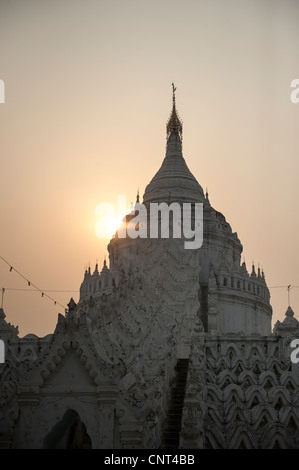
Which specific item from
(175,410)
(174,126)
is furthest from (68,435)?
(174,126)

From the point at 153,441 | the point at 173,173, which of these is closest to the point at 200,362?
the point at 153,441

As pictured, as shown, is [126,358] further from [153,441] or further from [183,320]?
[183,320]

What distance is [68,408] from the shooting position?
704 inches

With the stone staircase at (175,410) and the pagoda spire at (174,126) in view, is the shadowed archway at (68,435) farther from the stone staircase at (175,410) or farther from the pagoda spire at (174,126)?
the pagoda spire at (174,126)

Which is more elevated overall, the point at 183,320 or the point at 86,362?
the point at 183,320

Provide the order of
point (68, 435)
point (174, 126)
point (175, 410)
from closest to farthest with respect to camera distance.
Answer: point (68, 435) < point (175, 410) < point (174, 126)

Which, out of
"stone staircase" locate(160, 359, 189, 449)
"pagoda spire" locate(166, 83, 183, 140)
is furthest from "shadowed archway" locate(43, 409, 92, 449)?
"pagoda spire" locate(166, 83, 183, 140)

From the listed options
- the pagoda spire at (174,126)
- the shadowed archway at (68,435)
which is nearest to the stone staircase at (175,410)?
the shadowed archway at (68,435)

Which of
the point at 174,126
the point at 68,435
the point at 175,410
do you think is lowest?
the point at 68,435

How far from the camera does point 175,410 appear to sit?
23.2 metres

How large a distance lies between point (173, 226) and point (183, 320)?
15429 millimetres

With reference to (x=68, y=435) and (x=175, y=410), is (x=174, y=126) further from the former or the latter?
(x=68, y=435)

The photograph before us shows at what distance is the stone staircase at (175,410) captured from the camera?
21.0 metres
